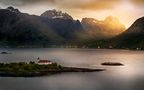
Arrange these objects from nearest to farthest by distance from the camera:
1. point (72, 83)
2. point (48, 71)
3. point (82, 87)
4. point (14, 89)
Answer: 1. point (14, 89)
2. point (82, 87)
3. point (72, 83)
4. point (48, 71)

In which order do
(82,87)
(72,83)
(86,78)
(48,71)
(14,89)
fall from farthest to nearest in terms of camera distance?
(48,71), (86,78), (72,83), (82,87), (14,89)

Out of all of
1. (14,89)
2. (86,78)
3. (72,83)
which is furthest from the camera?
(86,78)

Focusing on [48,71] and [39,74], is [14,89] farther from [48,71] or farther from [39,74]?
[48,71]

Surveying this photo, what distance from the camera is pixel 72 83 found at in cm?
12312

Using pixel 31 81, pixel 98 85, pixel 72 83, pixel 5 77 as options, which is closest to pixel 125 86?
pixel 98 85

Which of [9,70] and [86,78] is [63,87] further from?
[9,70]

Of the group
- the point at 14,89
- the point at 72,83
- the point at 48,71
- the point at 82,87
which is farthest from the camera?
the point at 48,71

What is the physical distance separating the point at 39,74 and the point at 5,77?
15.4 metres

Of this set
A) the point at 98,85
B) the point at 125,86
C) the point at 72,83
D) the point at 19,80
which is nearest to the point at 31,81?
the point at 19,80

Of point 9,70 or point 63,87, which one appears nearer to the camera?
point 63,87

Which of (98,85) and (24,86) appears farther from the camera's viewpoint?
(98,85)

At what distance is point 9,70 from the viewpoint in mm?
140125

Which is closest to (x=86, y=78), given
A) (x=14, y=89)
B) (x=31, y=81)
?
(x=31, y=81)

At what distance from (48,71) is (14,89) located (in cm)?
4201
